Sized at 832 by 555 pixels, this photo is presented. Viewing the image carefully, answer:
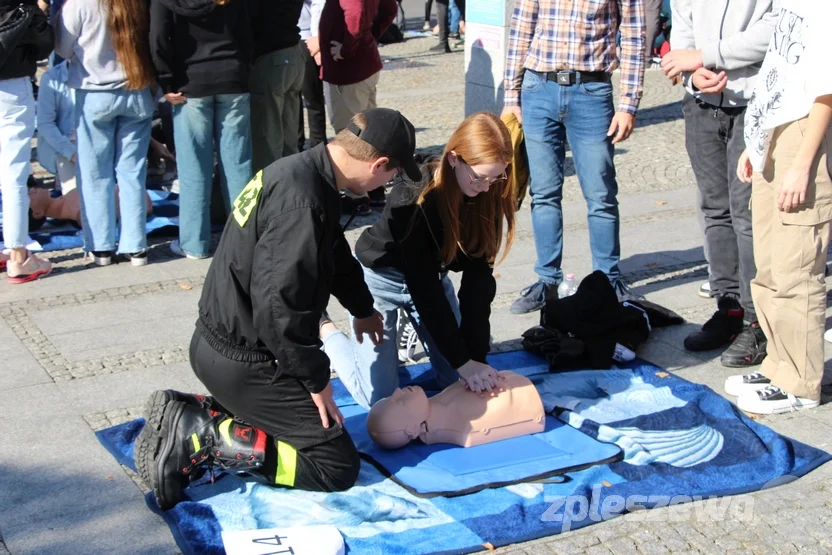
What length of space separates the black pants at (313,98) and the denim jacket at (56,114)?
1772 millimetres

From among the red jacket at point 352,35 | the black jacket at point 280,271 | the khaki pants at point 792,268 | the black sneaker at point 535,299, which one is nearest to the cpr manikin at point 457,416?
the black jacket at point 280,271

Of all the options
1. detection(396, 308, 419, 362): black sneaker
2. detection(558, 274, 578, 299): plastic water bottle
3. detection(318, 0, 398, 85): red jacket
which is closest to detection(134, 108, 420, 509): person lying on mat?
detection(396, 308, 419, 362): black sneaker

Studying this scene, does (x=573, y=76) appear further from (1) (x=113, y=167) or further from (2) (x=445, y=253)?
(1) (x=113, y=167)

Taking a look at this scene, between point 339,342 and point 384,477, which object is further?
point 339,342

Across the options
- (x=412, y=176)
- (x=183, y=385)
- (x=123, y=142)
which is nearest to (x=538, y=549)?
(x=412, y=176)

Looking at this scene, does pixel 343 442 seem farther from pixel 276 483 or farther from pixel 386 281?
pixel 386 281

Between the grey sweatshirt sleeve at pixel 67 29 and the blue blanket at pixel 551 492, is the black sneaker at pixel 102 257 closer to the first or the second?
the grey sweatshirt sleeve at pixel 67 29

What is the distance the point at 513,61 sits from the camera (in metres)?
5.50

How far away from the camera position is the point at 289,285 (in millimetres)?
3355

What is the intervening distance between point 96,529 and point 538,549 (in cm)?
146

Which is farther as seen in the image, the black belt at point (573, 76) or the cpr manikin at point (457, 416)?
the black belt at point (573, 76)

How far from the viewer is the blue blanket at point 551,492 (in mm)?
3432

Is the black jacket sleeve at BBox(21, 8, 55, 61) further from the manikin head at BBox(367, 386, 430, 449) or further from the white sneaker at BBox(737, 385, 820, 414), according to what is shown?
the white sneaker at BBox(737, 385, 820, 414)

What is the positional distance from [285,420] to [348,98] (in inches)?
170
